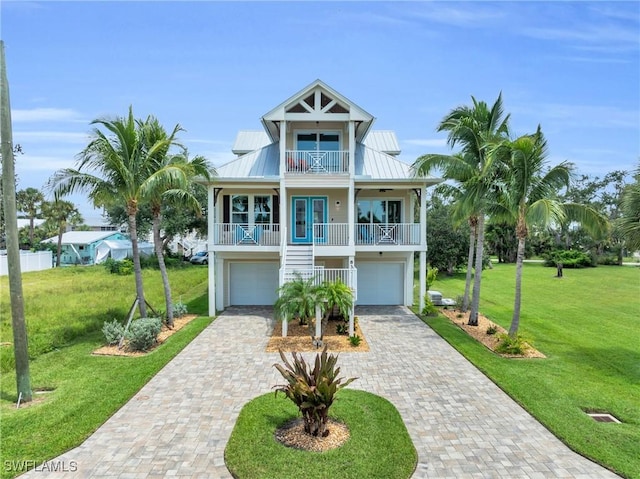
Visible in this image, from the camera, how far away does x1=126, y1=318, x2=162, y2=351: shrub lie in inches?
440

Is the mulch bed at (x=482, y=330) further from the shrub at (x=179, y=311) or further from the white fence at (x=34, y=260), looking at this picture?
the white fence at (x=34, y=260)

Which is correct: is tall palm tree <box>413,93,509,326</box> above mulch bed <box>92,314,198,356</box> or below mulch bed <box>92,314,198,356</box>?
above

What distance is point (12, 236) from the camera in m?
7.63

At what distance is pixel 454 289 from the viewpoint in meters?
24.2

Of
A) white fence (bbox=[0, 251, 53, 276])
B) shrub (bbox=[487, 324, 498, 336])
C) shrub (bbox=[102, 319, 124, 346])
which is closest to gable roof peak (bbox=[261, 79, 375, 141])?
shrub (bbox=[487, 324, 498, 336])

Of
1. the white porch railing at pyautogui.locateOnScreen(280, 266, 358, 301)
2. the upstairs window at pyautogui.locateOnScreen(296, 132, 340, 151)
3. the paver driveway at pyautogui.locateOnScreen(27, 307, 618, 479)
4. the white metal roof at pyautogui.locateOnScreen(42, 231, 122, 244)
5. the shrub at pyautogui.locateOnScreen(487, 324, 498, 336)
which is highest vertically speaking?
the upstairs window at pyautogui.locateOnScreen(296, 132, 340, 151)

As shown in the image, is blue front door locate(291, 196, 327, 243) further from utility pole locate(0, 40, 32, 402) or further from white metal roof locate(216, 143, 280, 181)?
utility pole locate(0, 40, 32, 402)

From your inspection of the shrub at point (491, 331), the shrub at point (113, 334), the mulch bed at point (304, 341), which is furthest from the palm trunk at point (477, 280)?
the shrub at point (113, 334)

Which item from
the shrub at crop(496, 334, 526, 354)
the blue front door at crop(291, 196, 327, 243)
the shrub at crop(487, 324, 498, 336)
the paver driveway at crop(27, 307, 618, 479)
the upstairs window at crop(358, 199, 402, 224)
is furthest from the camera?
the upstairs window at crop(358, 199, 402, 224)

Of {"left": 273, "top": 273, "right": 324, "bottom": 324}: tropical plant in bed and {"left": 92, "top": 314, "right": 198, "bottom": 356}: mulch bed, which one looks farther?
{"left": 273, "top": 273, "right": 324, "bottom": 324}: tropical plant in bed

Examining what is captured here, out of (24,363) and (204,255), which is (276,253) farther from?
(204,255)

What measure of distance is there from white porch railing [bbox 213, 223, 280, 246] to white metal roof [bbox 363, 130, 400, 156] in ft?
26.2

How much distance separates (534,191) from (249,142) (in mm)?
15082

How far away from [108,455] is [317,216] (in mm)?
13028
